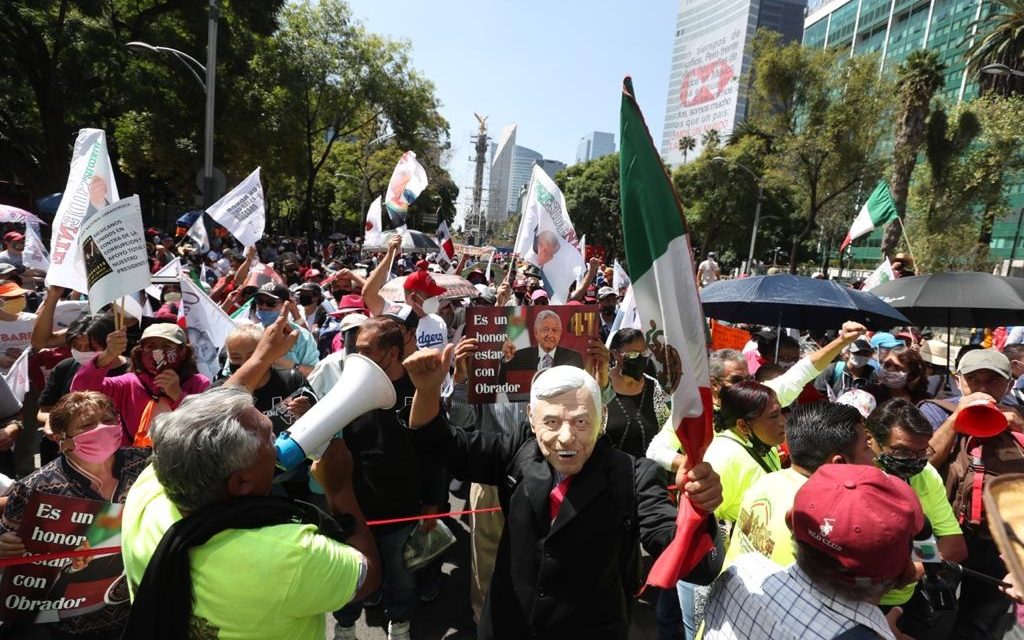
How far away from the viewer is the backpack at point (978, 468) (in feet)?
9.77

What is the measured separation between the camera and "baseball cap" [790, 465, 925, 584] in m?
1.37

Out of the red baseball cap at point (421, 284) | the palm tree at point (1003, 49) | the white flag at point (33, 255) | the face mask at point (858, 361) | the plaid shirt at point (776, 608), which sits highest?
the palm tree at point (1003, 49)

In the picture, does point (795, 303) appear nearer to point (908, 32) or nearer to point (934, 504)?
point (934, 504)

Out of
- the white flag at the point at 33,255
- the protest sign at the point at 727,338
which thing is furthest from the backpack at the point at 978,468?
the white flag at the point at 33,255

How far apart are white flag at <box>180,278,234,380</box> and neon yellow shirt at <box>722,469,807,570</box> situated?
12.1 ft

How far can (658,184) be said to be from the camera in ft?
4.87

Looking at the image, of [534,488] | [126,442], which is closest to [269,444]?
[534,488]

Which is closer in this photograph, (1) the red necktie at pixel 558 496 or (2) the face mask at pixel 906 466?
(1) the red necktie at pixel 558 496

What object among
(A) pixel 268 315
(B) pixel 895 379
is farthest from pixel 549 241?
(B) pixel 895 379

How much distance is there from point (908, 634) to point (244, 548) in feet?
9.58

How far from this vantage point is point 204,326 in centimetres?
456

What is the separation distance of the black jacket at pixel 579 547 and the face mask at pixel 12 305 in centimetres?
447

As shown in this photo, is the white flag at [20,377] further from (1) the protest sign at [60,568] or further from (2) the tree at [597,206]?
(2) the tree at [597,206]

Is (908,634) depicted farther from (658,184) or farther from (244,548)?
(244,548)
